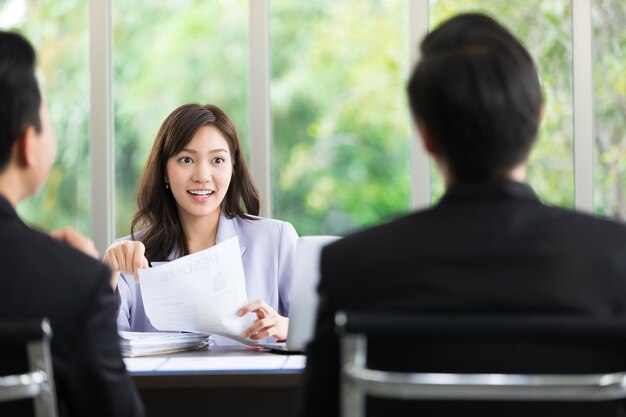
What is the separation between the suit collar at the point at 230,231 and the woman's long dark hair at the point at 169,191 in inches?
1.3

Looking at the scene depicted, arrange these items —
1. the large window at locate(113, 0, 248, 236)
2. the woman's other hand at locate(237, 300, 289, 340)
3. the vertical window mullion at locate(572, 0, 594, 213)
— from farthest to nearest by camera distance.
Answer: the large window at locate(113, 0, 248, 236) < the vertical window mullion at locate(572, 0, 594, 213) < the woman's other hand at locate(237, 300, 289, 340)

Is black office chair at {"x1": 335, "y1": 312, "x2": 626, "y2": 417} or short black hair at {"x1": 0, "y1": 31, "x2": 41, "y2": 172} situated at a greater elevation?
short black hair at {"x1": 0, "y1": 31, "x2": 41, "y2": 172}

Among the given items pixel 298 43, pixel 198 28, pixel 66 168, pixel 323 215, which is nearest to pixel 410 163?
pixel 323 215

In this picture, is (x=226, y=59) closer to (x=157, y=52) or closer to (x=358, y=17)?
(x=157, y=52)

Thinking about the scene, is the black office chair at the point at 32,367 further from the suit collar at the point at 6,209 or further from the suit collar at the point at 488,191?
the suit collar at the point at 488,191

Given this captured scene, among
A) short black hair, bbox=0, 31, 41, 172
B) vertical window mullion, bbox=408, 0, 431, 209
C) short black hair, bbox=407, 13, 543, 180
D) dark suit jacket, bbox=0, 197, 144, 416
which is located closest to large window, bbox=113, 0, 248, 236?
vertical window mullion, bbox=408, 0, 431, 209

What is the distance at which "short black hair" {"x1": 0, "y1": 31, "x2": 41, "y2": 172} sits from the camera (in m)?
1.55

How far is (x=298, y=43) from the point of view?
186 inches

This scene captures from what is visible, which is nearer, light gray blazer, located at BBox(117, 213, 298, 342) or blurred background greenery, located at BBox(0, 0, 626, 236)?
light gray blazer, located at BBox(117, 213, 298, 342)

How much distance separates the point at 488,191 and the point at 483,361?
25cm

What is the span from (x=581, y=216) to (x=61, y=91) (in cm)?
385

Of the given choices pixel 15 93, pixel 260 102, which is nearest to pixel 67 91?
pixel 260 102

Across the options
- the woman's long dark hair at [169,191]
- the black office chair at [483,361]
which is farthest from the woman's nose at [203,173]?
the black office chair at [483,361]

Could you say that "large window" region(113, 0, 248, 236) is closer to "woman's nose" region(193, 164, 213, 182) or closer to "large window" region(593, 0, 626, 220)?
"woman's nose" region(193, 164, 213, 182)
